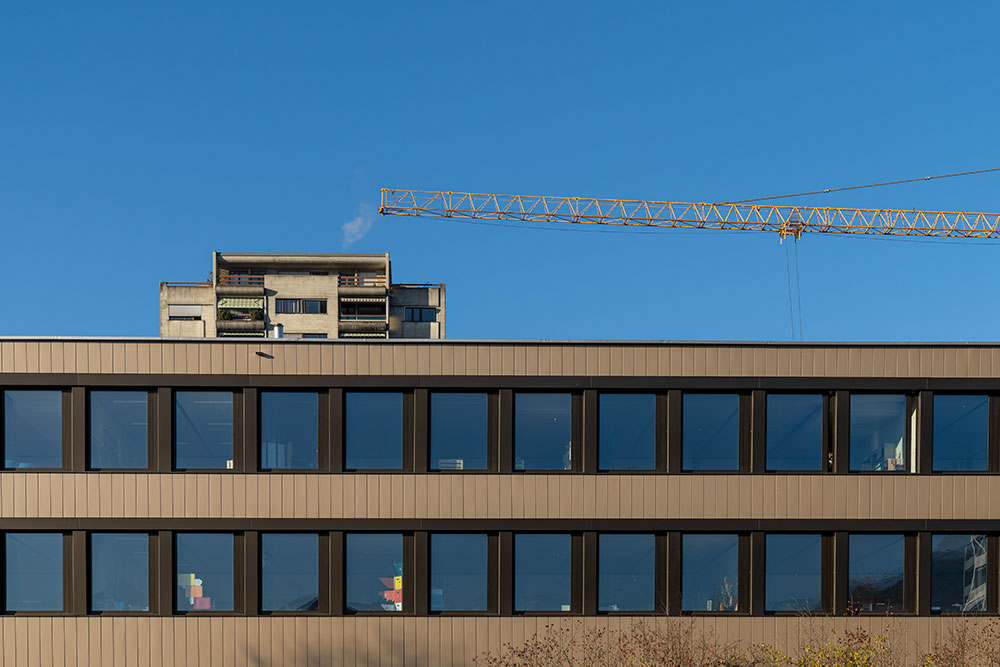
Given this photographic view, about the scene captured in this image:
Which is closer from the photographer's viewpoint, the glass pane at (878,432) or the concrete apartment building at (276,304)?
the glass pane at (878,432)

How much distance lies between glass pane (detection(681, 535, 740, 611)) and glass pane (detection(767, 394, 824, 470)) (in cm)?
241

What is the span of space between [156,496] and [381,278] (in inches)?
2170

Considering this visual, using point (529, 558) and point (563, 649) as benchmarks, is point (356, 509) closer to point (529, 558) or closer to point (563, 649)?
point (529, 558)

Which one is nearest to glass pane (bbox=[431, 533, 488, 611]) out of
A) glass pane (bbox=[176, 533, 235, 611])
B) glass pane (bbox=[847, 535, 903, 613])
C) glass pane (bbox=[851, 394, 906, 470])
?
glass pane (bbox=[176, 533, 235, 611])

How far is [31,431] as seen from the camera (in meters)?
20.0

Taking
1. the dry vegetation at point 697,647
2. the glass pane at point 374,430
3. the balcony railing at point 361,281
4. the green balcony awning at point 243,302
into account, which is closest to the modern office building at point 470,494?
the glass pane at point 374,430

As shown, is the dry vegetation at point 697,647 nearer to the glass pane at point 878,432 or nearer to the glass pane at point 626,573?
the glass pane at point 626,573

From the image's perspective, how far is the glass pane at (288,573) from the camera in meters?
20.2

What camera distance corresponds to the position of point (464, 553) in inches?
801

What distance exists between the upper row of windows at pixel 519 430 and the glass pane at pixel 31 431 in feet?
0.08

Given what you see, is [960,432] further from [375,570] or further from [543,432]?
[375,570]

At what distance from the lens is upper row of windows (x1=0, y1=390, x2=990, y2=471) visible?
20.1 metres

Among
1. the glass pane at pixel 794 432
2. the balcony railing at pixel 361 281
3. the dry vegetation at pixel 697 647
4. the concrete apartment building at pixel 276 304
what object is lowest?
the dry vegetation at pixel 697 647

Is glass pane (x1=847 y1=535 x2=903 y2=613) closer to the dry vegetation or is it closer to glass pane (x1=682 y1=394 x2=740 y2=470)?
the dry vegetation
